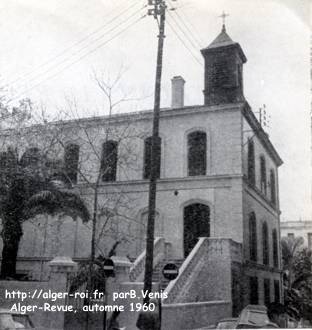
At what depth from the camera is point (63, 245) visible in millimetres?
21281

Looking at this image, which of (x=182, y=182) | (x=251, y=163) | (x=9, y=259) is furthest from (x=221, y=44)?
(x=9, y=259)

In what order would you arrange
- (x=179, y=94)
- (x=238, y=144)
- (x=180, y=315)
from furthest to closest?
1. (x=179, y=94)
2. (x=238, y=144)
3. (x=180, y=315)

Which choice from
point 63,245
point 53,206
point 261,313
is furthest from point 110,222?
point 261,313

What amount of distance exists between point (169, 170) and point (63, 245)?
585 cm

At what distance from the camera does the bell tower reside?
68.6 ft

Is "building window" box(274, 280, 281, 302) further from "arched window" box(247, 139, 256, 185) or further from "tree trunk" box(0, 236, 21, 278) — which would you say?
"tree trunk" box(0, 236, 21, 278)

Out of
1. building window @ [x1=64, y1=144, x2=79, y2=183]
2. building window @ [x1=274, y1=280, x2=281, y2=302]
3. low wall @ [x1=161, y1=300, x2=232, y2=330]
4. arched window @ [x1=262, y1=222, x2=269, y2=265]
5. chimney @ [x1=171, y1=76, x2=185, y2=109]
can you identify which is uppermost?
chimney @ [x1=171, y1=76, x2=185, y2=109]

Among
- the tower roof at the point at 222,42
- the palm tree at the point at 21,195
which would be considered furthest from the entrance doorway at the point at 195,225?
the tower roof at the point at 222,42

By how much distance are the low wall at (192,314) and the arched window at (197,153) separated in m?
6.27

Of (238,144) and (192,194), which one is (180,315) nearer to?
(192,194)

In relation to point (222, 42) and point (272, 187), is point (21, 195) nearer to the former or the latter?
point (222, 42)

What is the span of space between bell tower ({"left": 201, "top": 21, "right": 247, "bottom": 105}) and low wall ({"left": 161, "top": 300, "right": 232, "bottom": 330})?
9020 millimetres

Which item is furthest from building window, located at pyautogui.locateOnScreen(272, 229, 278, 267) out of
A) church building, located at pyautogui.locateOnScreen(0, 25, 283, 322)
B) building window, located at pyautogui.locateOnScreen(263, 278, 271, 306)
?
church building, located at pyautogui.locateOnScreen(0, 25, 283, 322)

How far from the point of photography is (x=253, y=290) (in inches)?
814
